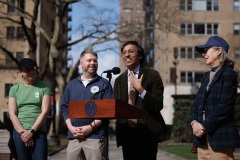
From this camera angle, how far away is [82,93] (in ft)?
20.2

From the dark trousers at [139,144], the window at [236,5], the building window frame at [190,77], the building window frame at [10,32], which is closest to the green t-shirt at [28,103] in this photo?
the dark trousers at [139,144]

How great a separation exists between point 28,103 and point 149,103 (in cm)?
198

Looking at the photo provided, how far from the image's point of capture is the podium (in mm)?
5105

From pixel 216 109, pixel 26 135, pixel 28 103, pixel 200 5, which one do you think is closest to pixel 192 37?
pixel 200 5

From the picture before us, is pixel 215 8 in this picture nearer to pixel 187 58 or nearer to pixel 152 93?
pixel 187 58

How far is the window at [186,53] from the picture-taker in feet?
196

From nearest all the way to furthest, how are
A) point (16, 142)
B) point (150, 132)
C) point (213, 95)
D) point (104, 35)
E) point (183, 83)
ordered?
1. point (213, 95)
2. point (150, 132)
3. point (16, 142)
4. point (104, 35)
5. point (183, 83)

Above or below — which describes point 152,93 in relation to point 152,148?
above

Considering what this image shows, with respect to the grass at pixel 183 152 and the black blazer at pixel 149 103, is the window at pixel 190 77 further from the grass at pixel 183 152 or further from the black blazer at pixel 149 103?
the black blazer at pixel 149 103

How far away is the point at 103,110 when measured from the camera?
5.18 m

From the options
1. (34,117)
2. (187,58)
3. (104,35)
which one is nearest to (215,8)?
(187,58)

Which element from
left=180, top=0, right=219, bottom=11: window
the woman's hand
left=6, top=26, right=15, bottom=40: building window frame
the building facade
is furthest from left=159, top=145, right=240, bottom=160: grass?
left=180, top=0, right=219, bottom=11: window

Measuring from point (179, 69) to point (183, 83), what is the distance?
193 cm

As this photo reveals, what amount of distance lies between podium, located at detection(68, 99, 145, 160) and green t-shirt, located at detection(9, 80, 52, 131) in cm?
143
